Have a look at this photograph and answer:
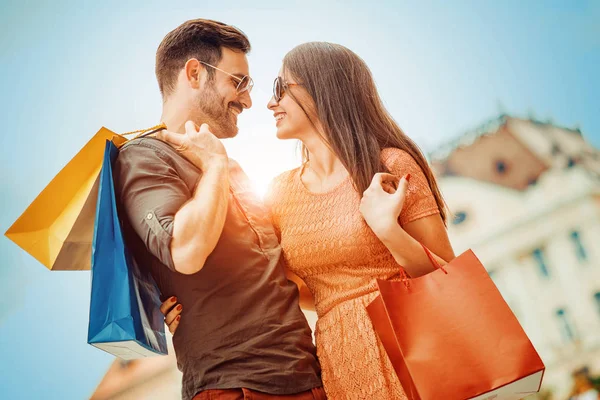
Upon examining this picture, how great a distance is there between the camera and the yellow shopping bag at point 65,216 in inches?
52.9

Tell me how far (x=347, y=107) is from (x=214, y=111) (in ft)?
1.68

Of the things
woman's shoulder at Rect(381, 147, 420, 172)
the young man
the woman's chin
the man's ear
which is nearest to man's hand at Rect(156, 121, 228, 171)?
the young man

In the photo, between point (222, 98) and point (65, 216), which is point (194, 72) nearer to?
point (222, 98)

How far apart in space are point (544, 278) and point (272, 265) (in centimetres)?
588

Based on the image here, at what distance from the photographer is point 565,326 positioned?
632 cm

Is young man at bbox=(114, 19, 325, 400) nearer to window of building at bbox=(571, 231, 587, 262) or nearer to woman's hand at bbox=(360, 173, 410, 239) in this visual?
woman's hand at bbox=(360, 173, 410, 239)

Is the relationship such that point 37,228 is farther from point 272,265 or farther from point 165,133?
point 272,265

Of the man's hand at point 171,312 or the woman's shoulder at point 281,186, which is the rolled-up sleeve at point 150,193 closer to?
the man's hand at point 171,312

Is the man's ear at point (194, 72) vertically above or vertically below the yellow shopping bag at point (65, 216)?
A: above

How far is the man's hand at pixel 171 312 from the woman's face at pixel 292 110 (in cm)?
59

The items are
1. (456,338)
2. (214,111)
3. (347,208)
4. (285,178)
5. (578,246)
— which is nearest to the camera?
(456,338)

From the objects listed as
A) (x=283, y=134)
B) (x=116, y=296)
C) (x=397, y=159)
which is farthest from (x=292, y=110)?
(x=116, y=296)

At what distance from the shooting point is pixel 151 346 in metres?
1.27

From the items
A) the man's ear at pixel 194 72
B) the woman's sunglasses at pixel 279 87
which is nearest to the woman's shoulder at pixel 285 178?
the woman's sunglasses at pixel 279 87
